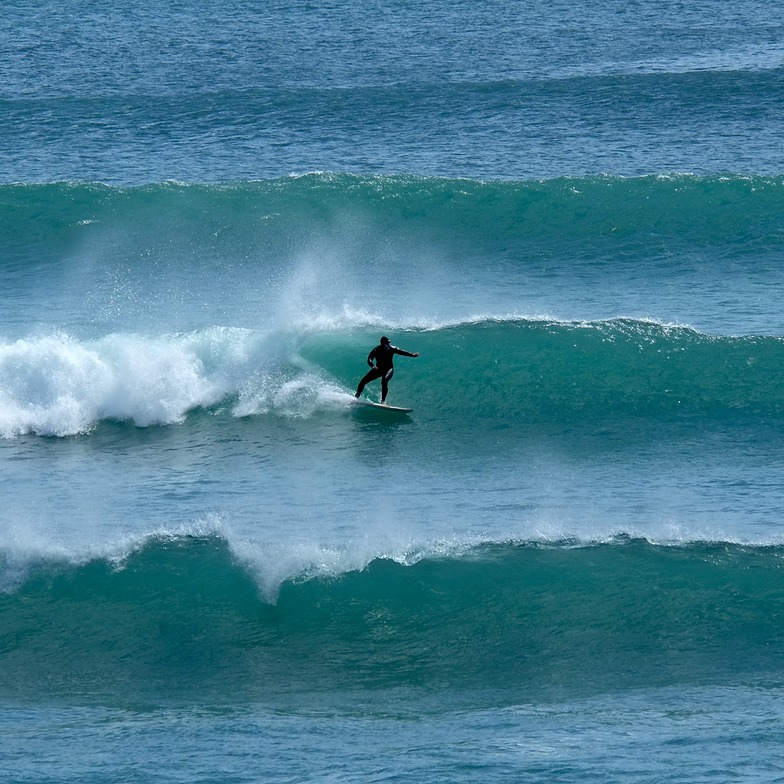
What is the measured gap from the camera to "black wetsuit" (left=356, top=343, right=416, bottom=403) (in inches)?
699

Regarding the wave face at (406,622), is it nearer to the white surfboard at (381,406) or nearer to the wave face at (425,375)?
the wave face at (425,375)

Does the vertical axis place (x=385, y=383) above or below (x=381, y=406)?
above

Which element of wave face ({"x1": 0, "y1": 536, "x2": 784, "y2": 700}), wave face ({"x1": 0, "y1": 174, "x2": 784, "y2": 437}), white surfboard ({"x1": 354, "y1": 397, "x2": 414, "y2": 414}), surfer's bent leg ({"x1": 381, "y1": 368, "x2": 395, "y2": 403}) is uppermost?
wave face ({"x1": 0, "y1": 174, "x2": 784, "y2": 437})

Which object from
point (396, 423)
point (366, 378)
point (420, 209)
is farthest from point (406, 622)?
point (420, 209)

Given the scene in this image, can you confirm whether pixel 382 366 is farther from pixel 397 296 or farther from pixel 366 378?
pixel 397 296

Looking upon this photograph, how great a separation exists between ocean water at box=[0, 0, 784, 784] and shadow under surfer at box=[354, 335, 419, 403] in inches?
16.3

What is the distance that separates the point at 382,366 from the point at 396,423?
30.3 inches

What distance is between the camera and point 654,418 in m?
17.6

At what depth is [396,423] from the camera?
18.0 meters

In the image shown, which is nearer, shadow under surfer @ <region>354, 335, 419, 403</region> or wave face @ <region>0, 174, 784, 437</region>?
shadow under surfer @ <region>354, 335, 419, 403</region>

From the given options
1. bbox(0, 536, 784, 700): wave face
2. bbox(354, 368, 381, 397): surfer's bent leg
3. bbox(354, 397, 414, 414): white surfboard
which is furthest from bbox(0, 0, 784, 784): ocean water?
bbox(354, 368, 381, 397): surfer's bent leg

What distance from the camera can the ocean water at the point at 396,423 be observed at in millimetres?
11484

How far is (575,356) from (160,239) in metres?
9.30

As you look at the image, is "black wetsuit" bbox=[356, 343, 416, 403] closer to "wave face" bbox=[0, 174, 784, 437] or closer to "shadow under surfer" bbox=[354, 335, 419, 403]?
"shadow under surfer" bbox=[354, 335, 419, 403]
